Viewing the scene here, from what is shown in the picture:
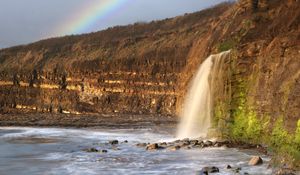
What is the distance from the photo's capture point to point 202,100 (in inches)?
1237

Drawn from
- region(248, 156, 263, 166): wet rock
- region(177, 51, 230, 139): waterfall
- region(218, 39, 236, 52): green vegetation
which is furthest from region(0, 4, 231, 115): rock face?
region(248, 156, 263, 166): wet rock

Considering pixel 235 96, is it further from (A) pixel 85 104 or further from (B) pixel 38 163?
(A) pixel 85 104

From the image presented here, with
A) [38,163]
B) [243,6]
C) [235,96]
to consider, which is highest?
[243,6]

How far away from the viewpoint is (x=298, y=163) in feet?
51.7

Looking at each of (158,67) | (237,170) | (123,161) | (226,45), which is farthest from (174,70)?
(237,170)

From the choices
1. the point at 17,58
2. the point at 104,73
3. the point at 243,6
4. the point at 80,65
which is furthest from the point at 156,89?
the point at 17,58

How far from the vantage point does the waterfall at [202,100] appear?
29.4 m

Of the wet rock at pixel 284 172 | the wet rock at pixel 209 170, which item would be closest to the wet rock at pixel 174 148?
the wet rock at pixel 209 170

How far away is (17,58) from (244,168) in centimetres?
13376

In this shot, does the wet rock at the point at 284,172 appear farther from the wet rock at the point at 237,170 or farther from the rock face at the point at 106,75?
the rock face at the point at 106,75

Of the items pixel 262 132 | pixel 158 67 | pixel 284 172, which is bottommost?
pixel 284 172

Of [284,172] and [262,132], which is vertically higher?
[262,132]

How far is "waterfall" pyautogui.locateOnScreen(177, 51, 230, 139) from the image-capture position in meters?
29.4

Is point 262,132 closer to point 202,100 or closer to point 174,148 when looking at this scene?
point 174,148
